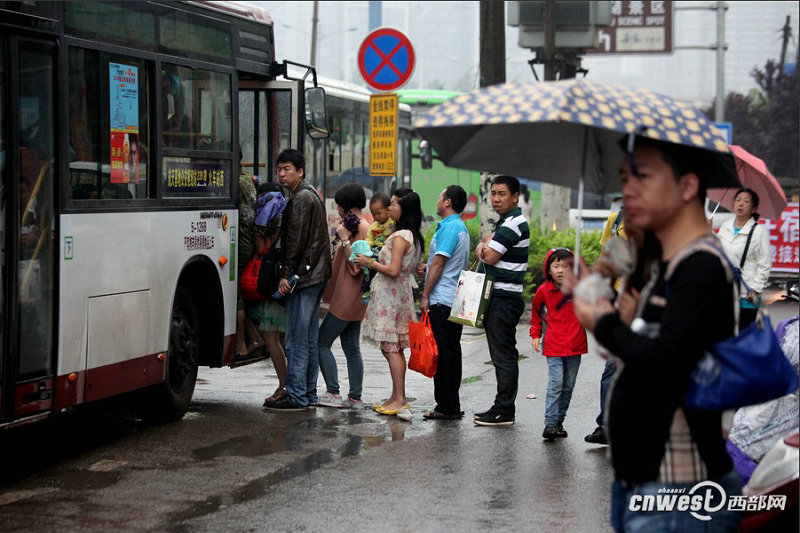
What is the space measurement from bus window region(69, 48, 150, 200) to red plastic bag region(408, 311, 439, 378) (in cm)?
229

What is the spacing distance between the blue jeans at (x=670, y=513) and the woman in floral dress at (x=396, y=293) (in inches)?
236

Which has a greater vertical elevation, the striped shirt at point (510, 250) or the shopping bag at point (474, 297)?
the striped shirt at point (510, 250)

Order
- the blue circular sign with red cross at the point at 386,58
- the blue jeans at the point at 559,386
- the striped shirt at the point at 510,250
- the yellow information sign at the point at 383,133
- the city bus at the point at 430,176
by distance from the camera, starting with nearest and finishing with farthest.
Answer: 1. the blue jeans at the point at 559,386
2. the striped shirt at the point at 510,250
3. the blue circular sign with red cross at the point at 386,58
4. the yellow information sign at the point at 383,133
5. the city bus at the point at 430,176

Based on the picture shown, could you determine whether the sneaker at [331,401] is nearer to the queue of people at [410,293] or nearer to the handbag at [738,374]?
the queue of people at [410,293]

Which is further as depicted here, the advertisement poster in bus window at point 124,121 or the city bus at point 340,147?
the city bus at point 340,147

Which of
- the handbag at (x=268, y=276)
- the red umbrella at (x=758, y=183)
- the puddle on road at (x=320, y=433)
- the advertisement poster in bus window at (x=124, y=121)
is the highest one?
the advertisement poster in bus window at (x=124, y=121)

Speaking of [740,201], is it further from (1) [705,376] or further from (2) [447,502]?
(1) [705,376]

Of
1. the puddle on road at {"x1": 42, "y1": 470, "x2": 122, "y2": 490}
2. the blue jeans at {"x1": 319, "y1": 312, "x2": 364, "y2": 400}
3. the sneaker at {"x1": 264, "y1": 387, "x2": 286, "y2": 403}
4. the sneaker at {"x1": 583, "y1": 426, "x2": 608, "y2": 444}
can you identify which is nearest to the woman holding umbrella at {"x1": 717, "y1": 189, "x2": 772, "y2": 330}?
the sneaker at {"x1": 583, "y1": 426, "x2": 608, "y2": 444}

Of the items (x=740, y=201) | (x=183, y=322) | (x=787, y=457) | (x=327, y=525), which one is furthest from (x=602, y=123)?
(x=740, y=201)

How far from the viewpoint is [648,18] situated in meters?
34.1

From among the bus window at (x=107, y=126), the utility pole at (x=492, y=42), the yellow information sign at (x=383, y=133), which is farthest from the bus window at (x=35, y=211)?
the utility pole at (x=492, y=42)

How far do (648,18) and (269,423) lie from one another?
89.6ft

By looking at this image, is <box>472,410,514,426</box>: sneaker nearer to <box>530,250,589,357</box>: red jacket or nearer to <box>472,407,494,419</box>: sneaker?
<box>472,407,494,419</box>: sneaker

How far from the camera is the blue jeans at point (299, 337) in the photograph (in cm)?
953
